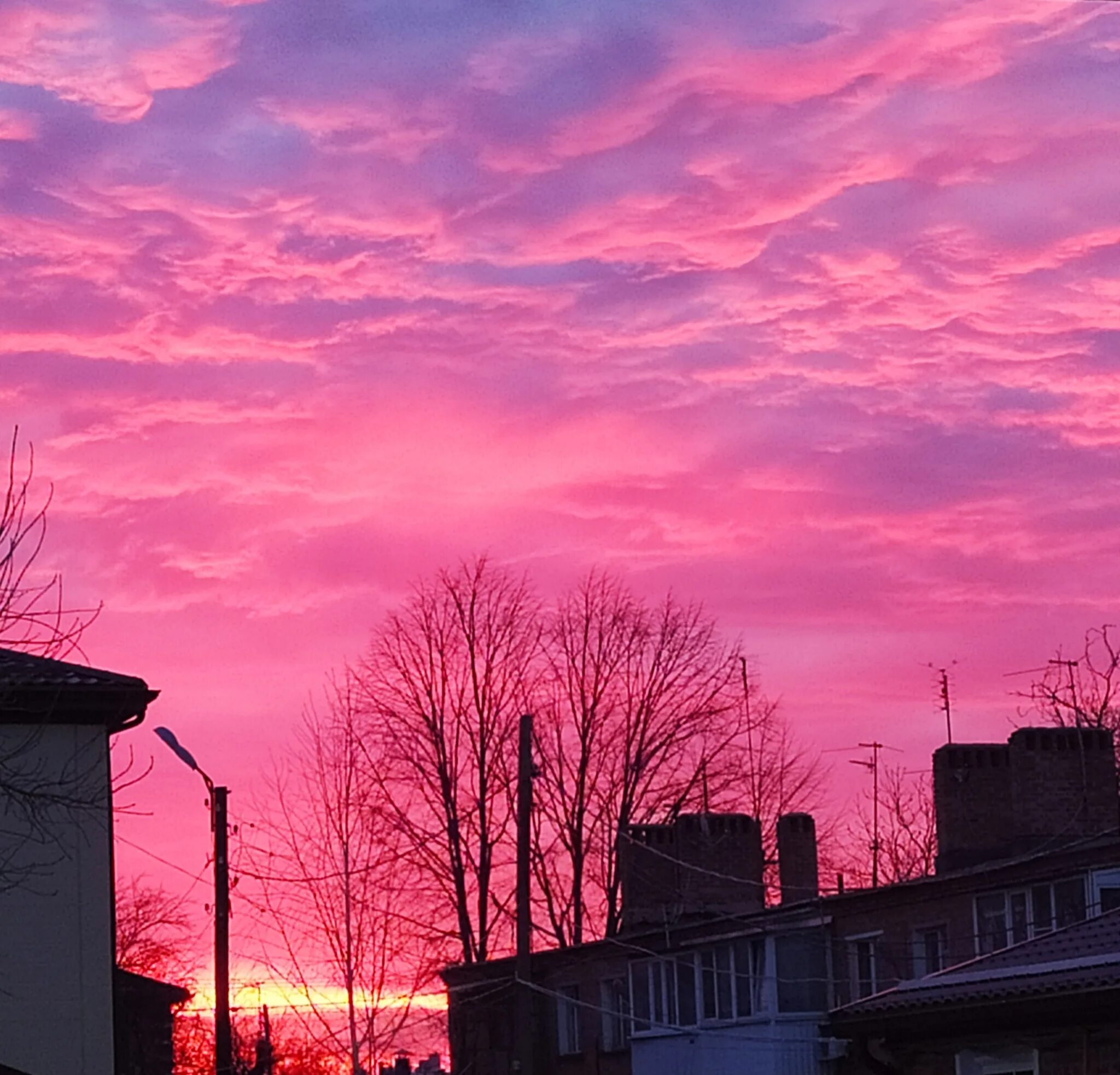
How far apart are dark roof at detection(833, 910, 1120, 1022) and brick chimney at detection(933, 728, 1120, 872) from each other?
13.6 metres

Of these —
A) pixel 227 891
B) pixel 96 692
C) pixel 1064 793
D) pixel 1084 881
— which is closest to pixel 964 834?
pixel 1064 793

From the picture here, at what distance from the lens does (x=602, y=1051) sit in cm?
4747

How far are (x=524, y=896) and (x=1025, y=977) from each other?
13.7m

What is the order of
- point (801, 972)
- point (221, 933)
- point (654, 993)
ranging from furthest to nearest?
point (654, 993)
point (801, 972)
point (221, 933)

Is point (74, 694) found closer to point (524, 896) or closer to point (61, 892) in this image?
point (61, 892)

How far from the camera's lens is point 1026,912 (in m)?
35.3

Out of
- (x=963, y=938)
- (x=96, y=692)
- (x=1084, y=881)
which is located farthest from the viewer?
(x=963, y=938)

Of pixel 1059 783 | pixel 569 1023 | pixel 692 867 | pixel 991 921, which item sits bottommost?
pixel 569 1023

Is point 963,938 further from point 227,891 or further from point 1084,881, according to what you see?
point 227,891

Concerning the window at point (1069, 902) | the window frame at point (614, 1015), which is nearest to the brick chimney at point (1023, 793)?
the window at point (1069, 902)

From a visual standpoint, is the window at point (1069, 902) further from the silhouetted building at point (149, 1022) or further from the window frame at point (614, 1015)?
the silhouetted building at point (149, 1022)

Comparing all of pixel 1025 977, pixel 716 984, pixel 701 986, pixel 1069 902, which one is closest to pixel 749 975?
pixel 716 984

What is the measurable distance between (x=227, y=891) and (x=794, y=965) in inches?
517

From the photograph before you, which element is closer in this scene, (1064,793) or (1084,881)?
(1084,881)
